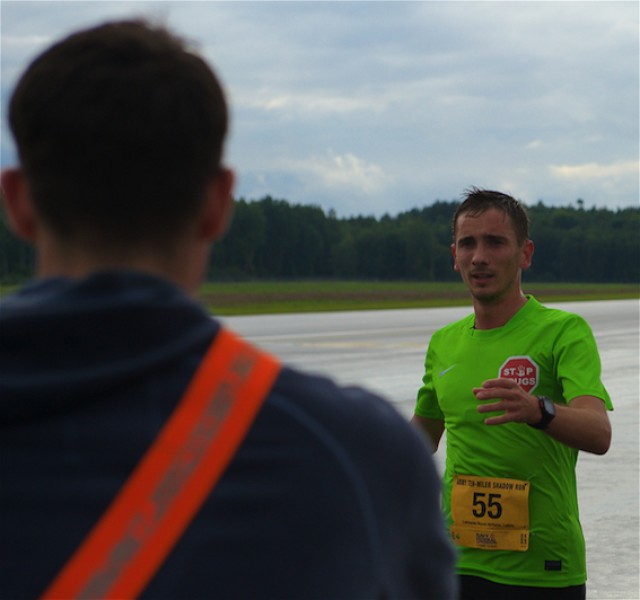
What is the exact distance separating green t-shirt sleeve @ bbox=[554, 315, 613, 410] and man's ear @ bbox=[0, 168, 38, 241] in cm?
285

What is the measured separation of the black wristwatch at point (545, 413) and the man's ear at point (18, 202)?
2439 millimetres

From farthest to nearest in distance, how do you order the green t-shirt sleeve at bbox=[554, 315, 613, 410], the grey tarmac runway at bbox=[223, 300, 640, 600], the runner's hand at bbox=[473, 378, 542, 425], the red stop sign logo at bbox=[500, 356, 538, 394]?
the grey tarmac runway at bbox=[223, 300, 640, 600], the red stop sign logo at bbox=[500, 356, 538, 394], the green t-shirt sleeve at bbox=[554, 315, 613, 410], the runner's hand at bbox=[473, 378, 542, 425]

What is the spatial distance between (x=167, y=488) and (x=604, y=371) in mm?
19765

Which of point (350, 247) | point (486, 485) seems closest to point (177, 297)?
point (486, 485)

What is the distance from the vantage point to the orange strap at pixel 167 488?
46.1 inches

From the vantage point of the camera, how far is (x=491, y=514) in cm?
412

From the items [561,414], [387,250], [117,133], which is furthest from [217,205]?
[387,250]

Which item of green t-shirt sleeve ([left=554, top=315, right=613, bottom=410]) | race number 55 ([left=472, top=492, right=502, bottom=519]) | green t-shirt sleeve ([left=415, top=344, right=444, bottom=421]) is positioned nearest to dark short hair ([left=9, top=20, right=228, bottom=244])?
green t-shirt sleeve ([left=554, top=315, right=613, bottom=410])

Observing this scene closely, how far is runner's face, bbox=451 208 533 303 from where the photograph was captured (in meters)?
4.48

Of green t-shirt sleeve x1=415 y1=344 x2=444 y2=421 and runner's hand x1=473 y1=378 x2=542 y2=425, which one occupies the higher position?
runner's hand x1=473 y1=378 x2=542 y2=425

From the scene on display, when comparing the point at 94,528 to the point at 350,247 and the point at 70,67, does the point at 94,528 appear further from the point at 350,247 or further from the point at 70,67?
the point at 350,247

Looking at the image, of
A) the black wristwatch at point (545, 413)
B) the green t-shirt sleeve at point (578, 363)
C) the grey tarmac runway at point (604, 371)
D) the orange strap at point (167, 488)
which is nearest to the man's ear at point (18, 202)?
the orange strap at point (167, 488)

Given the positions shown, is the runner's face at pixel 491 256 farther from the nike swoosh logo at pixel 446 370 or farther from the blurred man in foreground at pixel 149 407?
the blurred man in foreground at pixel 149 407

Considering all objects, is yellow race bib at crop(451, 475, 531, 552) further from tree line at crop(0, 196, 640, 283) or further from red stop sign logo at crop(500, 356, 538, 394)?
tree line at crop(0, 196, 640, 283)
